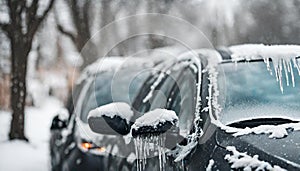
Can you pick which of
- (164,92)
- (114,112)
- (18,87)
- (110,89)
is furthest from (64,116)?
(18,87)

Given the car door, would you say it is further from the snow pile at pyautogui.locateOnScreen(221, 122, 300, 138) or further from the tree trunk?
the tree trunk

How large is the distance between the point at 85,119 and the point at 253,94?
5.19 feet

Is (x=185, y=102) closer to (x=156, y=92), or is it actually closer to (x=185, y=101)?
(x=185, y=101)

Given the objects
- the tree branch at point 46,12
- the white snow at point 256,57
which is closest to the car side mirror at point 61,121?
the white snow at point 256,57

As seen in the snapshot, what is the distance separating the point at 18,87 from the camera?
7.79 metres

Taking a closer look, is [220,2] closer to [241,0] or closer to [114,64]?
[241,0]

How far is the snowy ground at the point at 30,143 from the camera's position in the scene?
6559 millimetres

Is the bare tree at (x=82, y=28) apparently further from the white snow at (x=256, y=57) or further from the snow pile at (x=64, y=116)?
the white snow at (x=256, y=57)

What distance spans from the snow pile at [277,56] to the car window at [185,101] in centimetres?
29

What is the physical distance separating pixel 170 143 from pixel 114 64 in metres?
2.06

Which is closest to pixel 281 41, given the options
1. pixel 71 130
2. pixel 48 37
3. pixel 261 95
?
pixel 48 37

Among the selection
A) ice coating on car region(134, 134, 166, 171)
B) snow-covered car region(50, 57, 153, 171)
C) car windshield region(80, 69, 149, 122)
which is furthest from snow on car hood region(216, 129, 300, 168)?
car windshield region(80, 69, 149, 122)

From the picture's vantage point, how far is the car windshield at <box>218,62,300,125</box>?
254 cm

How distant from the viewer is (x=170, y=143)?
8.38ft
